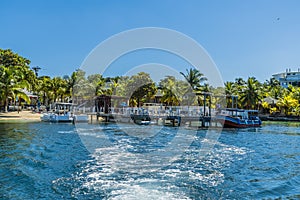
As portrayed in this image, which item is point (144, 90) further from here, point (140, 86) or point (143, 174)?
point (143, 174)

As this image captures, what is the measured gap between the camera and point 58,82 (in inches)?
2601

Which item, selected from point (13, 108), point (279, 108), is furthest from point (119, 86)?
point (279, 108)

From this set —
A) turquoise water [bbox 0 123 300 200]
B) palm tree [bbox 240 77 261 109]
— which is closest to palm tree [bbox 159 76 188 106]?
palm tree [bbox 240 77 261 109]

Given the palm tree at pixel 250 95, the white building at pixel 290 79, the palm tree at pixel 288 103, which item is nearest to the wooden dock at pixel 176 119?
the palm tree at pixel 250 95

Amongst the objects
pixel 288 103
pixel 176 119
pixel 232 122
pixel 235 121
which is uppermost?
pixel 288 103

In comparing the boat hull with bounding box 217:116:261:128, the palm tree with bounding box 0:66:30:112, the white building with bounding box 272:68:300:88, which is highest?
the white building with bounding box 272:68:300:88

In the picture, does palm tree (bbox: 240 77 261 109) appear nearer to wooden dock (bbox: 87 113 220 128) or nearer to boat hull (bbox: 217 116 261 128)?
boat hull (bbox: 217 116 261 128)

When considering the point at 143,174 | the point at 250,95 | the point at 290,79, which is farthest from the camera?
the point at 290,79

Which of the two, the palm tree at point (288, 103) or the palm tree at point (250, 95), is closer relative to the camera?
the palm tree at point (288, 103)

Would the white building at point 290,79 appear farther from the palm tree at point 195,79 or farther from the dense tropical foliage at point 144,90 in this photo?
the palm tree at point 195,79

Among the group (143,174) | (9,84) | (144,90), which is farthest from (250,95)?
(143,174)

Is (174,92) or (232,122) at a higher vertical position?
(174,92)

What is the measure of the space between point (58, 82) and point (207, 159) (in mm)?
56192

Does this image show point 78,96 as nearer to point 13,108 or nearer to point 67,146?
point 13,108
